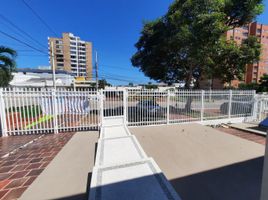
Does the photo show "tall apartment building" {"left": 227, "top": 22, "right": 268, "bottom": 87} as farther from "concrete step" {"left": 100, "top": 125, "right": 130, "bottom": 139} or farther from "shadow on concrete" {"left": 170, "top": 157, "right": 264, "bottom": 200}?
"shadow on concrete" {"left": 170, "top": 157, "right": 264, "bottom": 200}

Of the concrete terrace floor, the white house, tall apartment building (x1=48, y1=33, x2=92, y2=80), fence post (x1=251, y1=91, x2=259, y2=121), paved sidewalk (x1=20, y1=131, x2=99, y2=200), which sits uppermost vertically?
tall apartment building (x1=48, y1=33, x2=92, y2=80)

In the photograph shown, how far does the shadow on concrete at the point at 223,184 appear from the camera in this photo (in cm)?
291

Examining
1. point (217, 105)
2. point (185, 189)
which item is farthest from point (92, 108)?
point (217, 105)

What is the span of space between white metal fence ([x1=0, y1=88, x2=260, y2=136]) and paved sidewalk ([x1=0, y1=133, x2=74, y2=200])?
4.58 feet

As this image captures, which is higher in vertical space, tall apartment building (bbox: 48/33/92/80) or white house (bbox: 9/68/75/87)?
tall apartment building (bbox: 48/33/92/80)

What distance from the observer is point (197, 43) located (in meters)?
8.14

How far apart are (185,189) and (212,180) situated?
2.47ft

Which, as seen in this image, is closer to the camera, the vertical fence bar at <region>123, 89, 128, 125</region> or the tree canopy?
the vertical fence bar at <region>123, 89, 128, 125</region>

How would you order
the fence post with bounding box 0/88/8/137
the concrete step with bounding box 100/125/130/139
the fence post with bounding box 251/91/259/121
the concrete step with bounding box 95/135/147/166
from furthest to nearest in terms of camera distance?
the fence post with bounding box 251/91/259/121 → the fence post with bounding box 0/88/8/137 → the concrete step with bounding box 100/125/130/139 → the concrete step with bounding box 95/135/147/166

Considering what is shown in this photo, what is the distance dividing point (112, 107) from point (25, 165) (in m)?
4.44

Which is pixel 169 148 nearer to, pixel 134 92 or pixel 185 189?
pixel 185 189

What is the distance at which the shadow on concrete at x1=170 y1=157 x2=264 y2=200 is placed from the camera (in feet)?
9.55

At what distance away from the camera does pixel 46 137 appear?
637cm

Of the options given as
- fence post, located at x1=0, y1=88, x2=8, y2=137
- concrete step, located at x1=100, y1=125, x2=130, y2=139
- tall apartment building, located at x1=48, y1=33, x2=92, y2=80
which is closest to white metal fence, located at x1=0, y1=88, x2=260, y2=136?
fence post, located at x1=0, y1=88, x2=8, y2=137
